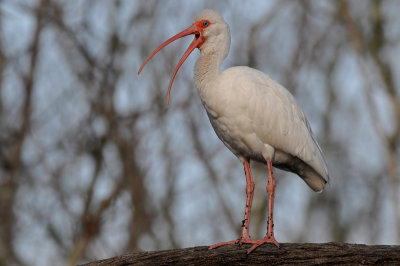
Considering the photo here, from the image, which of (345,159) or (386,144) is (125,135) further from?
(345,159)

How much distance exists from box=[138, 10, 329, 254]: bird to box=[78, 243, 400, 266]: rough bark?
1.54 ft

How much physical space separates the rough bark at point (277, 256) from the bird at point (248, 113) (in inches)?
18.4

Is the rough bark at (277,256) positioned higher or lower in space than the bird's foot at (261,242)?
lower

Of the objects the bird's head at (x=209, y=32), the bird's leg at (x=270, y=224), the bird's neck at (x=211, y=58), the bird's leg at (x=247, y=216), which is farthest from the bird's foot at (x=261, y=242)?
the bird's head at (x=209, y=32)

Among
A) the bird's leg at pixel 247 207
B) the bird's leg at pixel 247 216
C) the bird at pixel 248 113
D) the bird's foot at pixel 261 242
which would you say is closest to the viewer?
the bird's foot at pixel 261 242

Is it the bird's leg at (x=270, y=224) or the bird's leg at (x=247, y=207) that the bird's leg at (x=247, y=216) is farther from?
the bird's leg at (x=270, y=224)

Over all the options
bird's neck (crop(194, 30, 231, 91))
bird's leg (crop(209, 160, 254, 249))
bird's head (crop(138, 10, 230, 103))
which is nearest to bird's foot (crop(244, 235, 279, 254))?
bird's leg (crop(209, 160, 254, 249))

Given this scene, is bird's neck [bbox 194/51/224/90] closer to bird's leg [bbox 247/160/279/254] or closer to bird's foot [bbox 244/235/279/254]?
bird's leg [bbox 247/160/279/254]

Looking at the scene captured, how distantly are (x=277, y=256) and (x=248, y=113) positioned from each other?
1.67 meters

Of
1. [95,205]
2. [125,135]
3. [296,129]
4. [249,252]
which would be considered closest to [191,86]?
[125,135]

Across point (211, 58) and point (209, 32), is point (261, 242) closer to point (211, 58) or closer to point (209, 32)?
point (211, 58)

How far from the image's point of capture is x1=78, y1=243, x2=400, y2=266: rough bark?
660 centimetres

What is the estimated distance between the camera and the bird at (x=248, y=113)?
304 inches

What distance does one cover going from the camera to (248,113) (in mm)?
7789
